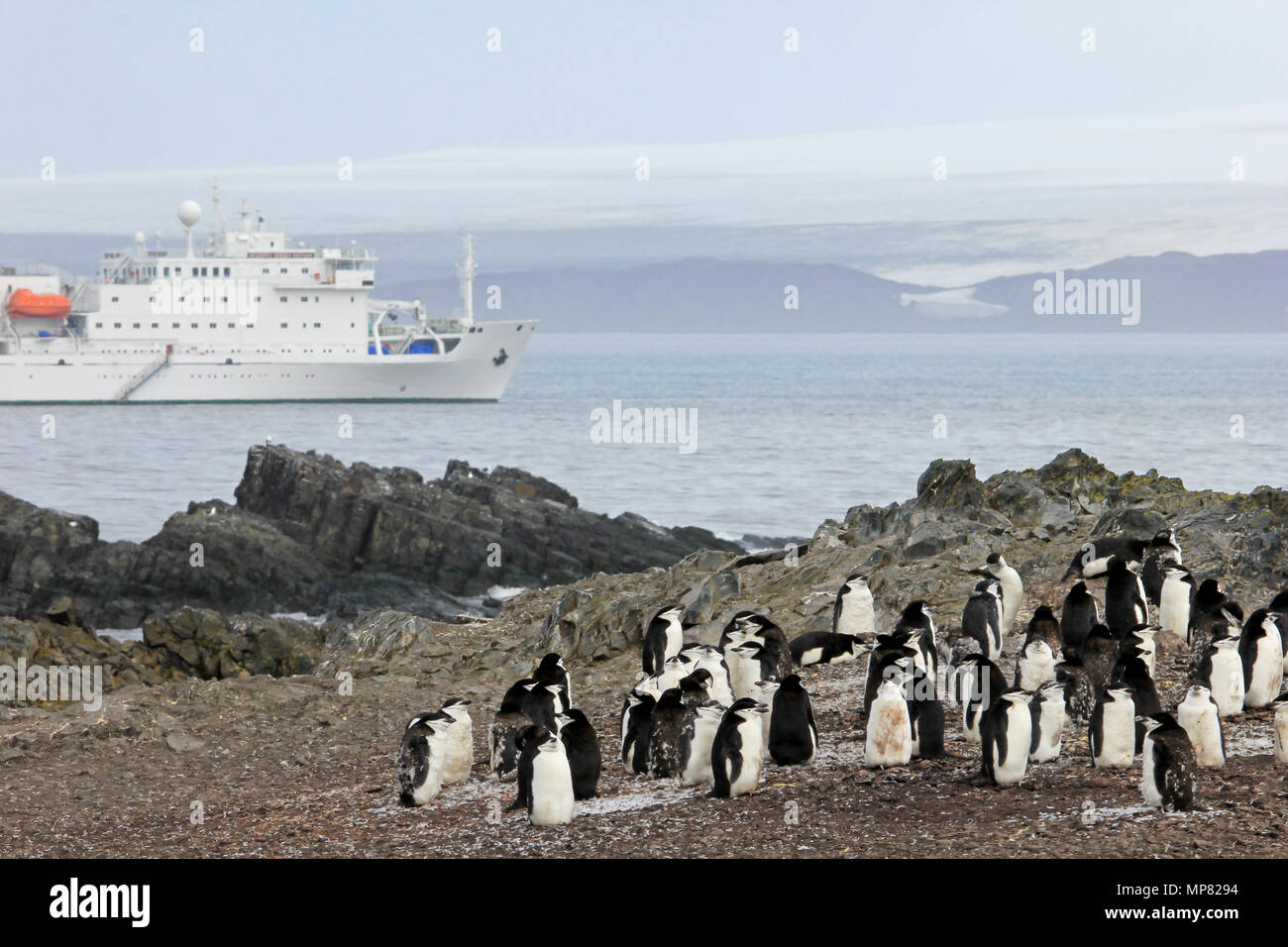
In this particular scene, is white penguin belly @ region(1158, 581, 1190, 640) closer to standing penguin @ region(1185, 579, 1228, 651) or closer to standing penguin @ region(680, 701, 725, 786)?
standing penguin @ region(1185, 579, 1228, 651)

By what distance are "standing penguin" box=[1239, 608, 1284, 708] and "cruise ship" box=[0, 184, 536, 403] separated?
5613cm

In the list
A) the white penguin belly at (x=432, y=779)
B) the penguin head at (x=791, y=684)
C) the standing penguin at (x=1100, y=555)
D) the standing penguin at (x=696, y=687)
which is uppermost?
the standing penguin at (x=1100, y=555)

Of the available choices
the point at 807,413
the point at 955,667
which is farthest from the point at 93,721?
the point at 807,413

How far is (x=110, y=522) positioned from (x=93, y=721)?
29.4m

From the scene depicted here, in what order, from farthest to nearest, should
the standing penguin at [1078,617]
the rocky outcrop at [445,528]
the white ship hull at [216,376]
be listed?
1. the white ship hull at [216,376]
2. the rocky outcrop at [445,528]
3. the standing penguin at [1078,617]

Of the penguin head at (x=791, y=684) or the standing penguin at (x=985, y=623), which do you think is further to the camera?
the standing penguin at (x=985, y=623)

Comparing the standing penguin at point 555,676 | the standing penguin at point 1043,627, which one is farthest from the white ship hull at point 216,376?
the standing penguin at point 1043,627

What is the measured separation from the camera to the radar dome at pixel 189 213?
199 ft

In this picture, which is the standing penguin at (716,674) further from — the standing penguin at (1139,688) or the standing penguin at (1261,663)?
the standing penguin at (1261,663)

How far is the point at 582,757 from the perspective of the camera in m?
6.65

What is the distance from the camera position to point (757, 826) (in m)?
6.07

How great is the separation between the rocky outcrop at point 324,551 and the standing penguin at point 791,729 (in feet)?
46.2
